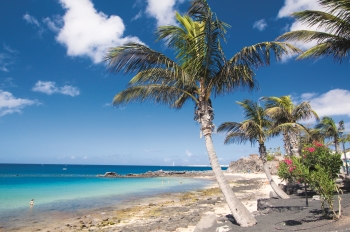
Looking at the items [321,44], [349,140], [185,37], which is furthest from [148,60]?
[349,140]

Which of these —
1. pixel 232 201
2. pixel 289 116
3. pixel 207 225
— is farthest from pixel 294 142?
pixel 207 225

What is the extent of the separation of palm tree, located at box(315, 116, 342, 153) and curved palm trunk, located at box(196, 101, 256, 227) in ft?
88.5

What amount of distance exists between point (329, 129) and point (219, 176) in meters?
28.7

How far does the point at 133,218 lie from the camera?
13.2m

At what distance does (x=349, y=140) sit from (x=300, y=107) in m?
14.4

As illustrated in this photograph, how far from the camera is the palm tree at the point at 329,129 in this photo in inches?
1123

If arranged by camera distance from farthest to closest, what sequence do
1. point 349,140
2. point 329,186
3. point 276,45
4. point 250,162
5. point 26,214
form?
point 250,162 → point 349,140 → point 26,214 → point 276,45 → point 329,186

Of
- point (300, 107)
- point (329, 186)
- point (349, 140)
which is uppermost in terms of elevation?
point (300, 107)

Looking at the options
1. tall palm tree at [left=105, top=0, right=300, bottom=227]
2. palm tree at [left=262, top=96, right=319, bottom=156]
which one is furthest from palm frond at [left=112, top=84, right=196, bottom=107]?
palm tree at [left=262, top=96, right=319, bottom=156]

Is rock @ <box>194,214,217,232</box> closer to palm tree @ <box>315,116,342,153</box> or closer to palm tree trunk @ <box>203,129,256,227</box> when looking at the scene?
palm tree trunk @ <box>203,129,256,227</box>

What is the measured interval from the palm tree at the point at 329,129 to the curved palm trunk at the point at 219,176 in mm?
26981

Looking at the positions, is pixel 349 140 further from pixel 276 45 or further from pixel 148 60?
pixel 148 60

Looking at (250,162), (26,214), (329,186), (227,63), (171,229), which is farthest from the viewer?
(250,162)

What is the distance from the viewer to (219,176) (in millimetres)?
7598
